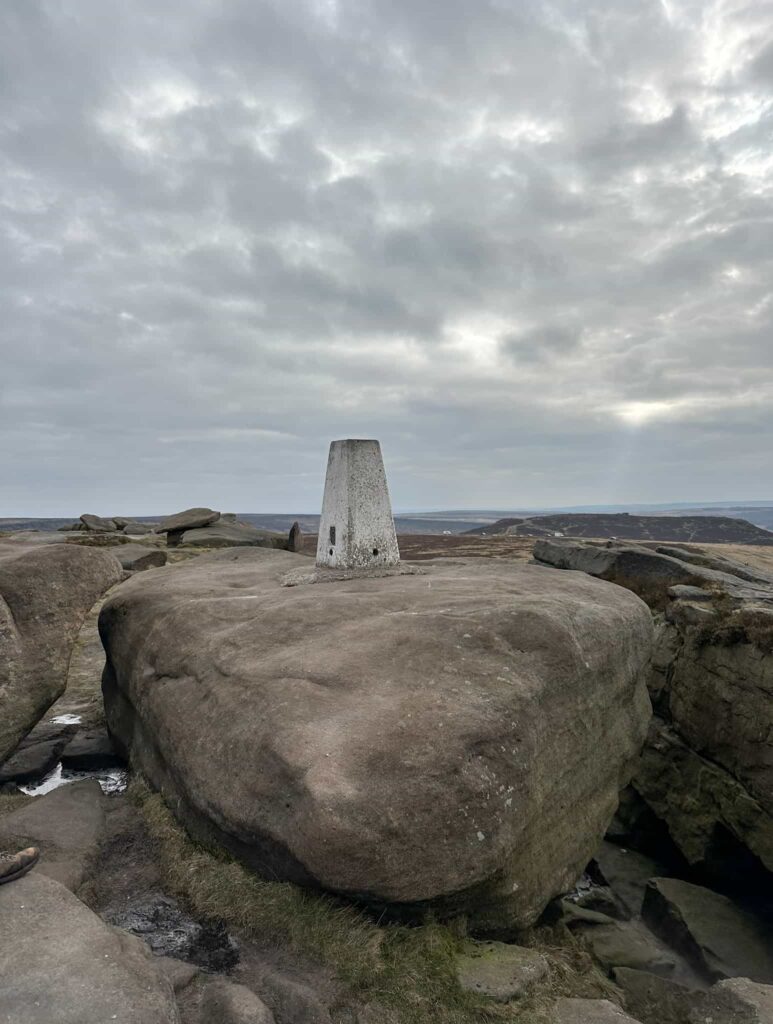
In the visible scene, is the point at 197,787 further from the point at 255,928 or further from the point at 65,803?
the point at 65,803

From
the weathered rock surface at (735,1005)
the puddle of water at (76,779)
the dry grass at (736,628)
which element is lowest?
the weathered rock surface at (735,1005)

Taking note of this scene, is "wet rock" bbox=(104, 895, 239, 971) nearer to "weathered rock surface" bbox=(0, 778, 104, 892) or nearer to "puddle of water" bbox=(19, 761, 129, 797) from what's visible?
"weathered rock surface" bbox=(0, 778, 104, 892)

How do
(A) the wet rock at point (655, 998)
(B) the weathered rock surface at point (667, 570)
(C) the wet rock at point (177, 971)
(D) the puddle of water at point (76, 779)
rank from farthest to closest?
(B) the weathered rock surface at point (667, 570) → (D) the puddle of water at point (76, 779) → (A) the wet rock at point (655, 998) → (C) the wet rock at point (177, 971)

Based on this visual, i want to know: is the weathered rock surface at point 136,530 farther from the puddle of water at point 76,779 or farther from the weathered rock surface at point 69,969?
the weathered rock surface at point 69,969

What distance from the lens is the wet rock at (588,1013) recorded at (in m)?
7.16

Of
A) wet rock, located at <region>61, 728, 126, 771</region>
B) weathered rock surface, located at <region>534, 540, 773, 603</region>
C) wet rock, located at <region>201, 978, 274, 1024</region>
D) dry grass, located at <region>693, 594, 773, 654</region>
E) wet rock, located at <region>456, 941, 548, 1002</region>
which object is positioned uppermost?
weathered rock surface, located at <region>534, 540, 773, 603</region>

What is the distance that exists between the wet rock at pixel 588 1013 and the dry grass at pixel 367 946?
0.15 metres

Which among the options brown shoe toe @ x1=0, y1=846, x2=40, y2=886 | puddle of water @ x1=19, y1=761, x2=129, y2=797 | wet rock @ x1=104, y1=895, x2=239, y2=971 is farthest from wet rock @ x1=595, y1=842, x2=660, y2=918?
brown shoe toe @ x1=0, y1=846, x2=40, y2=886

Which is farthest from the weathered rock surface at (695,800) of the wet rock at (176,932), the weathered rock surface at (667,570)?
the wet rock at (176,932)

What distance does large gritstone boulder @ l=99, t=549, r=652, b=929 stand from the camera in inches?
303

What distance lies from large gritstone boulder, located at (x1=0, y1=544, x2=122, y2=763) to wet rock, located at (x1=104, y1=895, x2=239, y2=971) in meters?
4.34

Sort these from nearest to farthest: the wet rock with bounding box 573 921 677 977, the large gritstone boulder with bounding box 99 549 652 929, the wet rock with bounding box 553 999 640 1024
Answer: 1. the wet rock with bounding box 553 999 640 1024
2. the large gritstone boulder with bounding box 99 549 652 929
3. the wet rock with bounding box 573 921 677 977

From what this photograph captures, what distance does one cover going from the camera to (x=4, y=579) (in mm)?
11227

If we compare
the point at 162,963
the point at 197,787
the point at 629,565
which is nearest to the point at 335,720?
the point at 197,787
